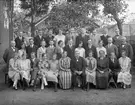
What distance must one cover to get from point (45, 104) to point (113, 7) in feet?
38.8

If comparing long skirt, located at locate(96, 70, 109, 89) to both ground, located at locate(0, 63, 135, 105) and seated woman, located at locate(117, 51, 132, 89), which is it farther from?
seated woman, located at locate(117, 51, 132, 89)

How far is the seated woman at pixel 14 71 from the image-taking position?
26.3 feet

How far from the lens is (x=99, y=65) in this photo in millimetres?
8469

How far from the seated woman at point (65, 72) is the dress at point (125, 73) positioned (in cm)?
196

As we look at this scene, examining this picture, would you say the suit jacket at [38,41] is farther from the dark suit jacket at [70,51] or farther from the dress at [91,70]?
the dress at [91,70]

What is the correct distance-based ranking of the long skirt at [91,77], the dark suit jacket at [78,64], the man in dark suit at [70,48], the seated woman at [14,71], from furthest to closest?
the man in dark suit at [70,48]
the dark suit jacket at [78,64]
the long skirt at [91,77]
the seated woman at [14,71]

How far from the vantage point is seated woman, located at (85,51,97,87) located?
8.25 meters

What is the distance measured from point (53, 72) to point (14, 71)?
150cm

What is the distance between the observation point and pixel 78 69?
27.5 ft

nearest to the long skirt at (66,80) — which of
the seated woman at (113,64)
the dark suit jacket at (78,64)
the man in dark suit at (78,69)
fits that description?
the man in dark suit at (78,69)

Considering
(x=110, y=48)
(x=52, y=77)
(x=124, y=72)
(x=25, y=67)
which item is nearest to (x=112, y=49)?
(x=110, y=48)

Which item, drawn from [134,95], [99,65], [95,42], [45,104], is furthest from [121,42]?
[45,104]

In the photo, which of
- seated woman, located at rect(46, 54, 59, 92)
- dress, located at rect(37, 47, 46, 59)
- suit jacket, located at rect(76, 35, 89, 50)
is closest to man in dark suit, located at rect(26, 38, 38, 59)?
dress, located at rect(37, 47, 46, 59)

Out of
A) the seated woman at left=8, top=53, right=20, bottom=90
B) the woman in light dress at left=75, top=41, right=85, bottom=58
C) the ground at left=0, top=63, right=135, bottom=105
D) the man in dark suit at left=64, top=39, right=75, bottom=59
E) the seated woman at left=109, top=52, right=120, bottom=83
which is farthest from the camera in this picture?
the woman in light dress at left=75, top=41, right=85, bottom=58
